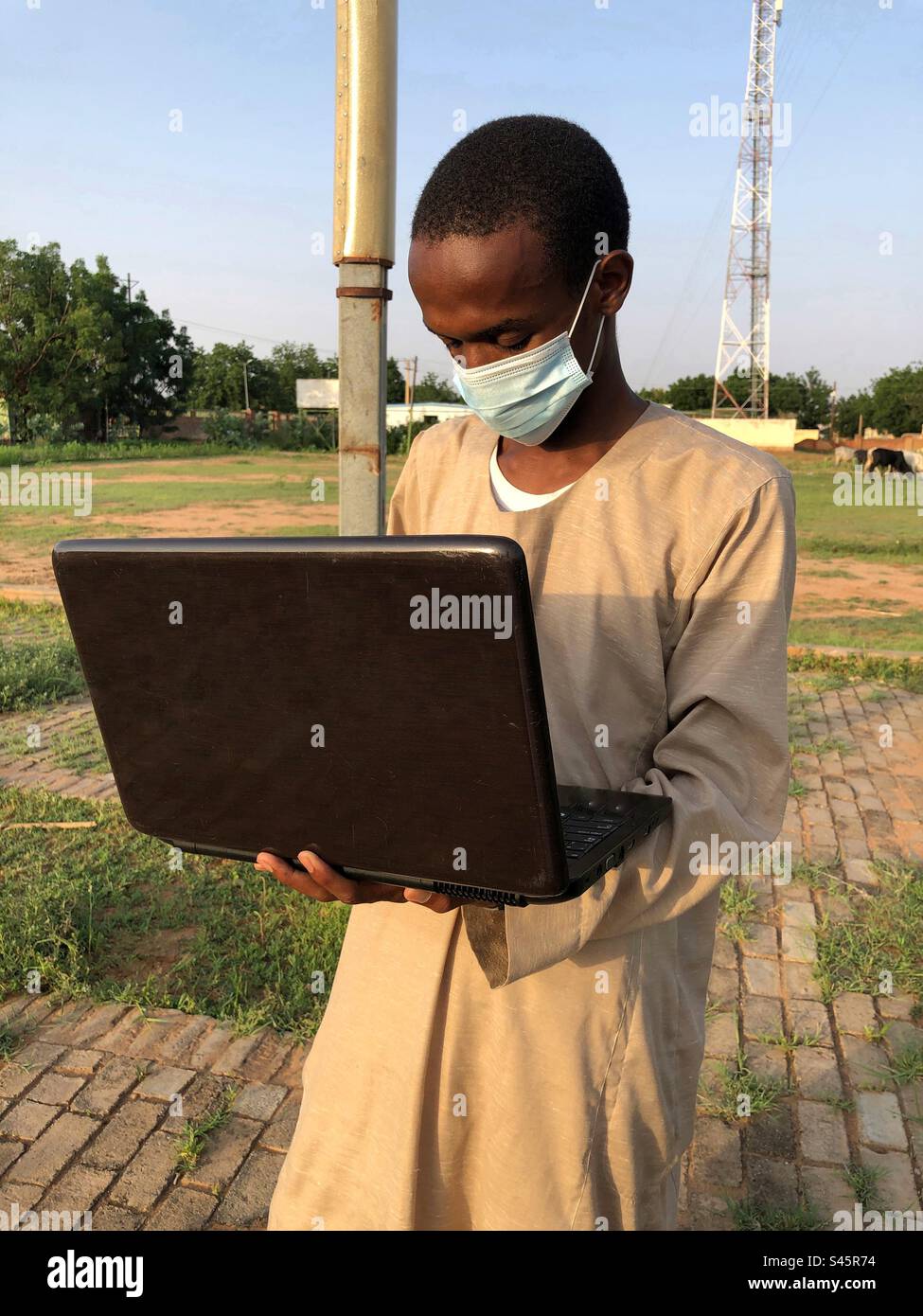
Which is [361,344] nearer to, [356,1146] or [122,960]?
[356,1146]

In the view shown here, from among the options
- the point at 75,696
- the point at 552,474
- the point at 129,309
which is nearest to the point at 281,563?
the point at 552,474

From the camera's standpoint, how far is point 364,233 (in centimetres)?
245

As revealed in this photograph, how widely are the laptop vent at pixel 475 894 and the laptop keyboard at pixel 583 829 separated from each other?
0.07m

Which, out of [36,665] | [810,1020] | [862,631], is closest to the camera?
[810,1020]

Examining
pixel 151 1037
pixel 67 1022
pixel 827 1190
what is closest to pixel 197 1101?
pixel 151 1037

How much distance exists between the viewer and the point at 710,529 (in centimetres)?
129

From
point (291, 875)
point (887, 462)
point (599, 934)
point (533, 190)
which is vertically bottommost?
point (599, 934)

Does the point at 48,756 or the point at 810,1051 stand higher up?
the point at 48,756

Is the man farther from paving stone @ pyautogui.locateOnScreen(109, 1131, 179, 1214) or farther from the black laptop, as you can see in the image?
paving stone @ pyautogui.locateOnScreen(109, 1131, 179, 1214)

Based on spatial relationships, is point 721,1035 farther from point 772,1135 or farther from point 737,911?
point 737,911

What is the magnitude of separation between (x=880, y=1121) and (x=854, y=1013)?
20.8 inches

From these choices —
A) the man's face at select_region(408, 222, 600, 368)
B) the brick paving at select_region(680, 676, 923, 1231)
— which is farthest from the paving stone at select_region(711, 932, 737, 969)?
the man's face at select_region(408, 222, 600, 368)

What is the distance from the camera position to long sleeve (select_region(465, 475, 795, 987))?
4.02 ft

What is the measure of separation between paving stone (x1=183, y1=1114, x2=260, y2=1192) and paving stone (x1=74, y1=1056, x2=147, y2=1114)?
1.03ft
